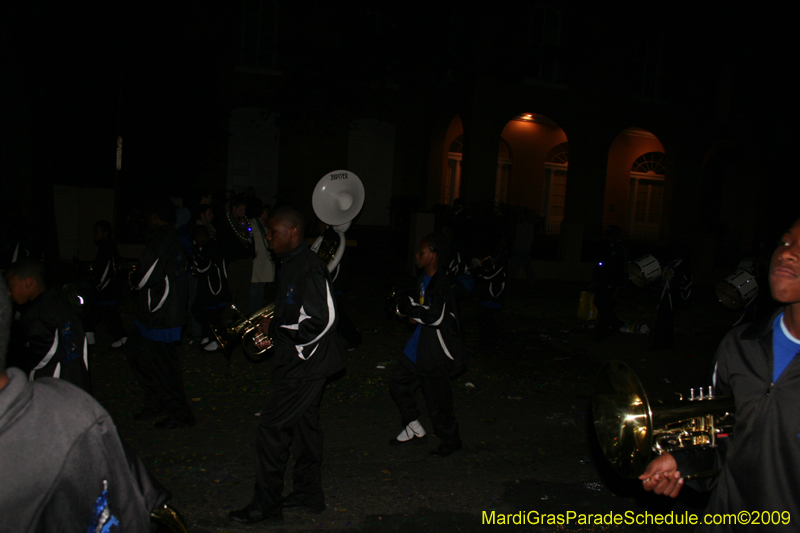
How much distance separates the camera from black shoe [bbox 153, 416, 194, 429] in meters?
5.39

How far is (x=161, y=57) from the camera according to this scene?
16.3 m

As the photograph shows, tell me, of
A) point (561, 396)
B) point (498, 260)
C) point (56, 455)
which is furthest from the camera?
point (498, 260)

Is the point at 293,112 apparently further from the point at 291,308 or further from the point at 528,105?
the point at 291,308

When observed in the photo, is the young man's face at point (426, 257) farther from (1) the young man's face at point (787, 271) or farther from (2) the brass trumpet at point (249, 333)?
(1) the young man's face at point (787, 271)

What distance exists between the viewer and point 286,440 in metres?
3.83

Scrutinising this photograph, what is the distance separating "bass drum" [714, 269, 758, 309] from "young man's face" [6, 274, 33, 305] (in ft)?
27.6

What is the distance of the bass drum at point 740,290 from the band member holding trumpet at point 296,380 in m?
6.74

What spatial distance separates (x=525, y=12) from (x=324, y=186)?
14360 mm

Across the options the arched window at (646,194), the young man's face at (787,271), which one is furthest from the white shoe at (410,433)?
the arched window at (646,194)

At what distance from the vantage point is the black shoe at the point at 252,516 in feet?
12.5

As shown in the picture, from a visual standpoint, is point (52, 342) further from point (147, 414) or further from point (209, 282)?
point (209, 282)

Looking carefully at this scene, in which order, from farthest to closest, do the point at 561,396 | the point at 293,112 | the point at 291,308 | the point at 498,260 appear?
the point at 293,112 < the point at 498,260 < the point at 561,396 < the point at 291,308

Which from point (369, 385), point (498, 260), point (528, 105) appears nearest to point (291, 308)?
point (369, 385)

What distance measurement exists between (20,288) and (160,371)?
1.68 meters
